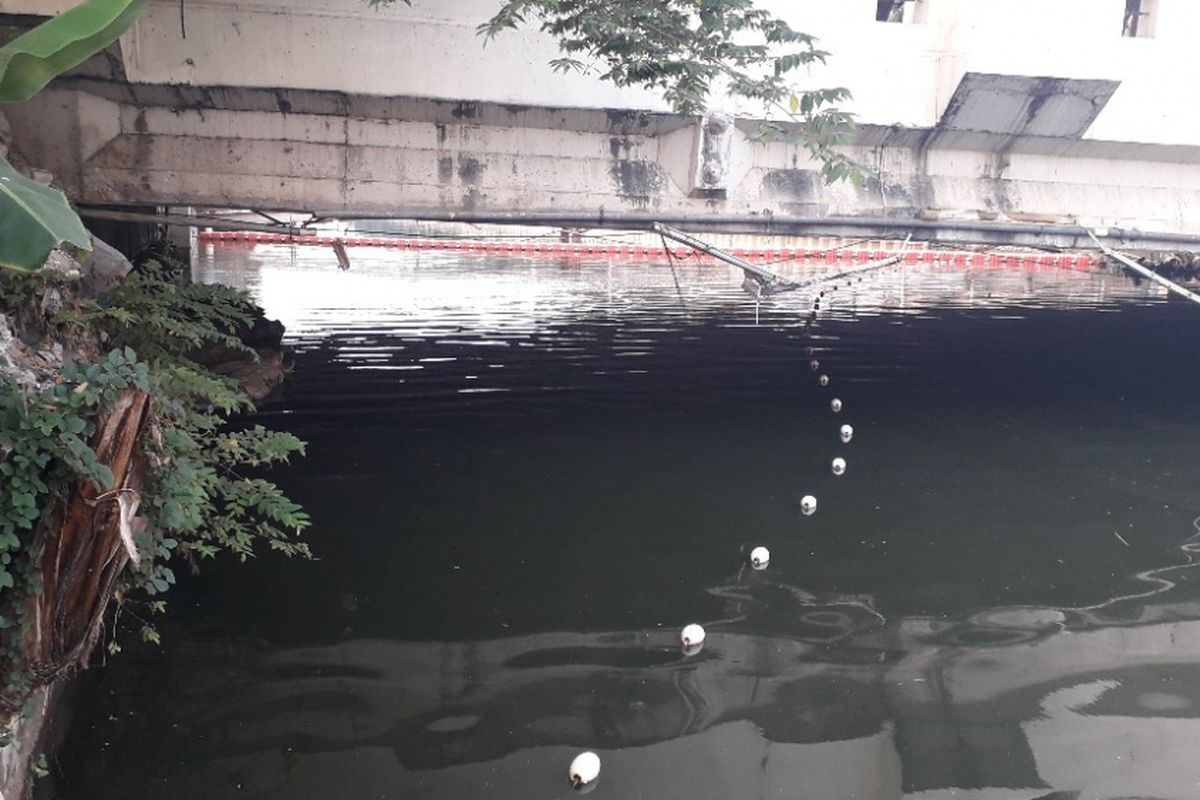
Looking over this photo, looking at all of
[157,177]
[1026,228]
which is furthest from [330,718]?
[1026,228]

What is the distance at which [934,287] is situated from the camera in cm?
3238

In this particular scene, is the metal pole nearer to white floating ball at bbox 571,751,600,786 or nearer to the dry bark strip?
white floating ball at bbox 571,751,600,786

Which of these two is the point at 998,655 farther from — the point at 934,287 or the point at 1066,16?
the point at 934,287

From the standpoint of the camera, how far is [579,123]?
9.84 metres

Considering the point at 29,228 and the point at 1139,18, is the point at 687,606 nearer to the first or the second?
the point at 29,228

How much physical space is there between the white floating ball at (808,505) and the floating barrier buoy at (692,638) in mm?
2938

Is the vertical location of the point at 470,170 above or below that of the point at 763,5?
→ below

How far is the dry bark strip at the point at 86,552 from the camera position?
3713 millimetres

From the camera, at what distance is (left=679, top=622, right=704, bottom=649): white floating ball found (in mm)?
6414

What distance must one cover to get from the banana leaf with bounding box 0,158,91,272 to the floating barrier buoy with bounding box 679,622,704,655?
446cm

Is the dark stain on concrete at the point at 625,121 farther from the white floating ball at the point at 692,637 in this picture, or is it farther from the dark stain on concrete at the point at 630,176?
the white floating ball at the point at 692,637

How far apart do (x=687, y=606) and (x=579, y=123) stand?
5.17 meters

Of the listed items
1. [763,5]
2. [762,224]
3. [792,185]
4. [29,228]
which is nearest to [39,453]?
[29,228]

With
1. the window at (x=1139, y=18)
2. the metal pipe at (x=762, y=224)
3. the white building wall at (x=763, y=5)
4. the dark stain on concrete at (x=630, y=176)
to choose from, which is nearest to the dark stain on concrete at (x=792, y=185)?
the metal pipe at (x=762, y=224)
